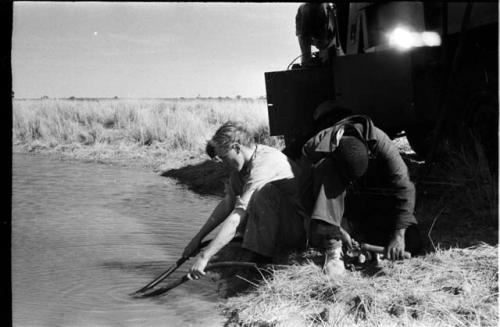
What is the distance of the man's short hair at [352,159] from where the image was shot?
3795mm

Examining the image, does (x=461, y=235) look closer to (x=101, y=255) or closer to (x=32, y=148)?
(x=101, y=255)

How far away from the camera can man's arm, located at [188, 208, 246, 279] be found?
3865 millimetres

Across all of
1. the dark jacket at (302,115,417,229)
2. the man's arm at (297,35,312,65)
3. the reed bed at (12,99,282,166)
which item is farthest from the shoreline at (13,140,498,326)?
the reed bed at (12,99,282,166)

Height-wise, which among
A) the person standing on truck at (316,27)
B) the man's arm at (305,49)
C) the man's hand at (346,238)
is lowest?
the man's hand at (346,238)

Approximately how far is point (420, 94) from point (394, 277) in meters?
1.60

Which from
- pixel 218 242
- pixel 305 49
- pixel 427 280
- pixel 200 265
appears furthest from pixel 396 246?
pixel 305 49

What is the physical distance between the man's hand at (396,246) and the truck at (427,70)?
2.95 feet

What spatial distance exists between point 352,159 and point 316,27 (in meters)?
3.33

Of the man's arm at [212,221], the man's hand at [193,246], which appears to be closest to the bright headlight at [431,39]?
the man's arm at [212,221]

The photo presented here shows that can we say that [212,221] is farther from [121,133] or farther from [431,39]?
[121,133]

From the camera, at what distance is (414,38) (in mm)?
Result: 4641

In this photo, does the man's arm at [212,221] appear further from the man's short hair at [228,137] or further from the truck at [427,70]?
the truck at [427,70]

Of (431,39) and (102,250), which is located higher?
(431,39)

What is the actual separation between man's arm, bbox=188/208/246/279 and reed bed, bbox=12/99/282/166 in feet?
22.0
